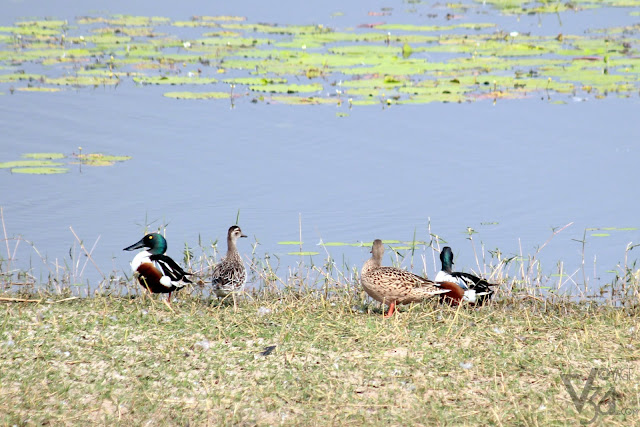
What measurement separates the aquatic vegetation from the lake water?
0.47 meters

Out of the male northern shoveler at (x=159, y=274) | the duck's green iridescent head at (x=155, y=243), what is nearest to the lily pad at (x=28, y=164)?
the duck's green iridescent head at (x=155, y=243)

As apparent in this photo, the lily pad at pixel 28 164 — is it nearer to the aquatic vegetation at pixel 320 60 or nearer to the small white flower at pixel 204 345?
the aquatic vegetation at pixel 320 60

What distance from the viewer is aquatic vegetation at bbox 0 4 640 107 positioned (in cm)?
1580

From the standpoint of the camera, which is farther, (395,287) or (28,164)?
(28,164)

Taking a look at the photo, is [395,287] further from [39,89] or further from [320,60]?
[320,60]

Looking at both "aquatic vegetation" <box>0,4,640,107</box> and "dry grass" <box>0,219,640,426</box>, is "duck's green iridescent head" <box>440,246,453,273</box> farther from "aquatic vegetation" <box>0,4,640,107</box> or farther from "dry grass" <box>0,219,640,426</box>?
"aquatic vegetation" <box>0,4,640,107</box>

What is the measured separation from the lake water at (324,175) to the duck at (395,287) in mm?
1537

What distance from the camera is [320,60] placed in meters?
17.6

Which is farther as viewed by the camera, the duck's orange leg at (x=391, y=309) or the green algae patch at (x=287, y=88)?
the green algae patch at (x=287, y=88)

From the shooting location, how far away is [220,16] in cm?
2277

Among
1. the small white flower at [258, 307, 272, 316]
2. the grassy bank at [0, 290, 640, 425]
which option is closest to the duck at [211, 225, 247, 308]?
the grassy bank at [0, 290, 640, 425]

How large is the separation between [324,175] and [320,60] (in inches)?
245

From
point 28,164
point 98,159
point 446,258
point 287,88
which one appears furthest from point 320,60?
point 446,258

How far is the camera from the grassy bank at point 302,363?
17.5 ft
